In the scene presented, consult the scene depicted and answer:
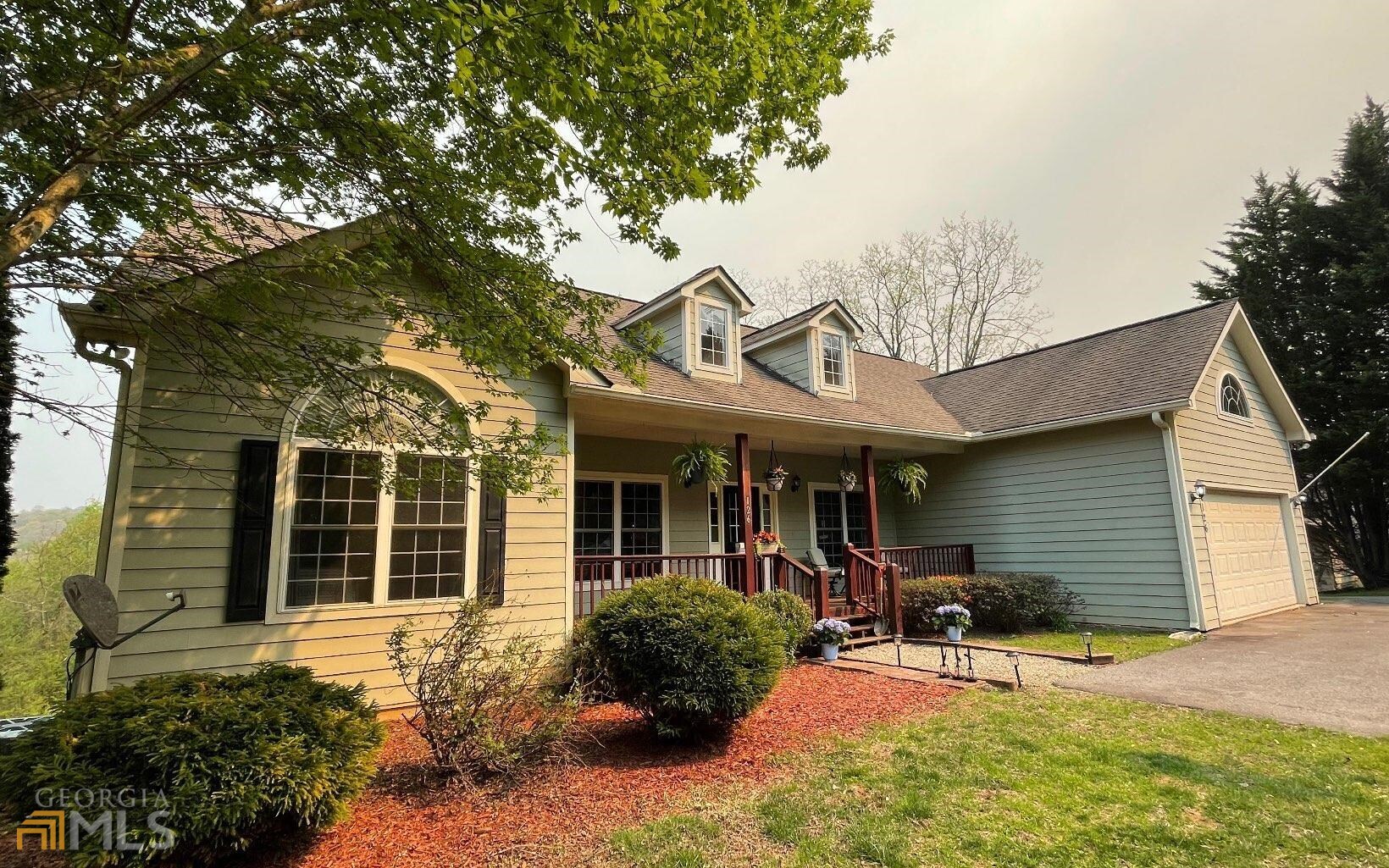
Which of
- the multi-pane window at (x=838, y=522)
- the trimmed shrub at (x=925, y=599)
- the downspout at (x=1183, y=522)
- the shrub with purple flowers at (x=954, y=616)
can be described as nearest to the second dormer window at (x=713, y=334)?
the multi-pane window at (x=838, y=522)

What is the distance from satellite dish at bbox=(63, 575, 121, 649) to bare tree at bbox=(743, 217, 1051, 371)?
2484cm

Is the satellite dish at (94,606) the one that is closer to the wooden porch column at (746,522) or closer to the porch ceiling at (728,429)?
the porch ceiling at (728,429)

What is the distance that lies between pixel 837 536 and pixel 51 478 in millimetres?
12001

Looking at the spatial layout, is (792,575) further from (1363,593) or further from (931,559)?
(1363,593)

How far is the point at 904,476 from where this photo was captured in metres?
11.8

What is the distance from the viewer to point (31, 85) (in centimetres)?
364

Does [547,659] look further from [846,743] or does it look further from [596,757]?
[846,743]

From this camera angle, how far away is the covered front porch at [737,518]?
907 centimetres

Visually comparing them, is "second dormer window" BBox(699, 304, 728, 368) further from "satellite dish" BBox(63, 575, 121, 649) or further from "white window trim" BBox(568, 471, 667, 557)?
"satellite dish" BBox(63, 575, 121, 649)

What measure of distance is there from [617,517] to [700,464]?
1.71 m

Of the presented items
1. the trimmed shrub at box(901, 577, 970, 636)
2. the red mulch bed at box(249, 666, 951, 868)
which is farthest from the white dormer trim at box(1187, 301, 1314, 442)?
the red mulch bed at box(249, 666, 951, 868)

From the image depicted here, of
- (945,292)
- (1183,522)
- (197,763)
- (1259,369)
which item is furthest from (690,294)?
(945,292)

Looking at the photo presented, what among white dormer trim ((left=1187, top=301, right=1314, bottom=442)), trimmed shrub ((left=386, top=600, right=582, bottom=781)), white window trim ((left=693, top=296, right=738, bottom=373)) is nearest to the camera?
trimmed shrub ((left=386, top=600, right=582, bottom=781))

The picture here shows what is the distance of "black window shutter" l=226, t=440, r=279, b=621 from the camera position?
5488 mm
